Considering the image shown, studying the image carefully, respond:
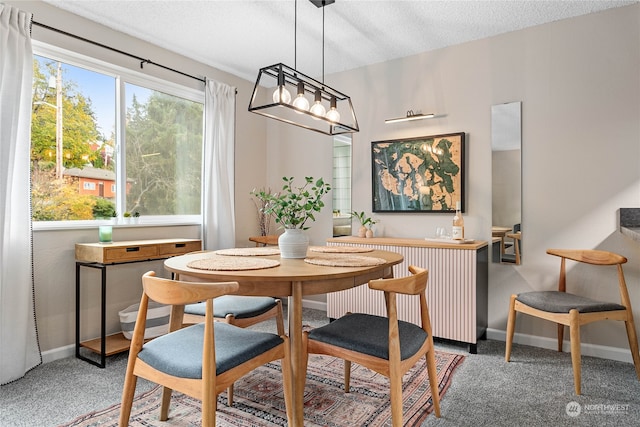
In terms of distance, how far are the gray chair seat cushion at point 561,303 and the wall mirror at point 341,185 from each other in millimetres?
1832

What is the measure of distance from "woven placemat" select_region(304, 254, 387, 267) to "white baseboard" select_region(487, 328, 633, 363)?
69.0 inches

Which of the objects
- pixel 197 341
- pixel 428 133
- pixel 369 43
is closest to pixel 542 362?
pixel 428 133

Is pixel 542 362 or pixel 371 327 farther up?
pixel 371 327

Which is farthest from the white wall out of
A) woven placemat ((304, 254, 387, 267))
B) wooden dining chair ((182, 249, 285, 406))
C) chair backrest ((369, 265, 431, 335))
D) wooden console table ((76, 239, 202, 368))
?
wooden console table ((76, 239, 202, 368))

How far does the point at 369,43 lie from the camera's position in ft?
11.2

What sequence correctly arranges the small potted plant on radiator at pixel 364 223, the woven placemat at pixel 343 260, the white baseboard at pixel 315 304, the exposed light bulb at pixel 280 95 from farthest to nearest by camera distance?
the white baseboard at pixel 315 304 → the small potted plant on radiator at pixel 364 223 → the exposed light bulb at pixel 280 95 → the woven placemat at pixel 343 260

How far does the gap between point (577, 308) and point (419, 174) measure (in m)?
1.67

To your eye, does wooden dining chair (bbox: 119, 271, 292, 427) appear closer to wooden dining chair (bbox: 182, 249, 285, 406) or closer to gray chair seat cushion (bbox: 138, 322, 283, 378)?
gray chair seat cushion (bbox: 138, 322, 283, 378)

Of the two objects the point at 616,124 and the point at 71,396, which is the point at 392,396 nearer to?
the point at 71,396

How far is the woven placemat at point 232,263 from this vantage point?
6.04 feet

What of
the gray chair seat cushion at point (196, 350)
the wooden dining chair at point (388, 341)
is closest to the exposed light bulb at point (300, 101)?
the wooden dining chair at point (388, 341)

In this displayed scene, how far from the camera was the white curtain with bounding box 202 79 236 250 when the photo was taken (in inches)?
152

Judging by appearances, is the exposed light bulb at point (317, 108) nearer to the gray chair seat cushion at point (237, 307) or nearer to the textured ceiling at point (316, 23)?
the textured ceiling at point (316, 23)

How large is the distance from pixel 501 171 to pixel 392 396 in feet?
7.51
